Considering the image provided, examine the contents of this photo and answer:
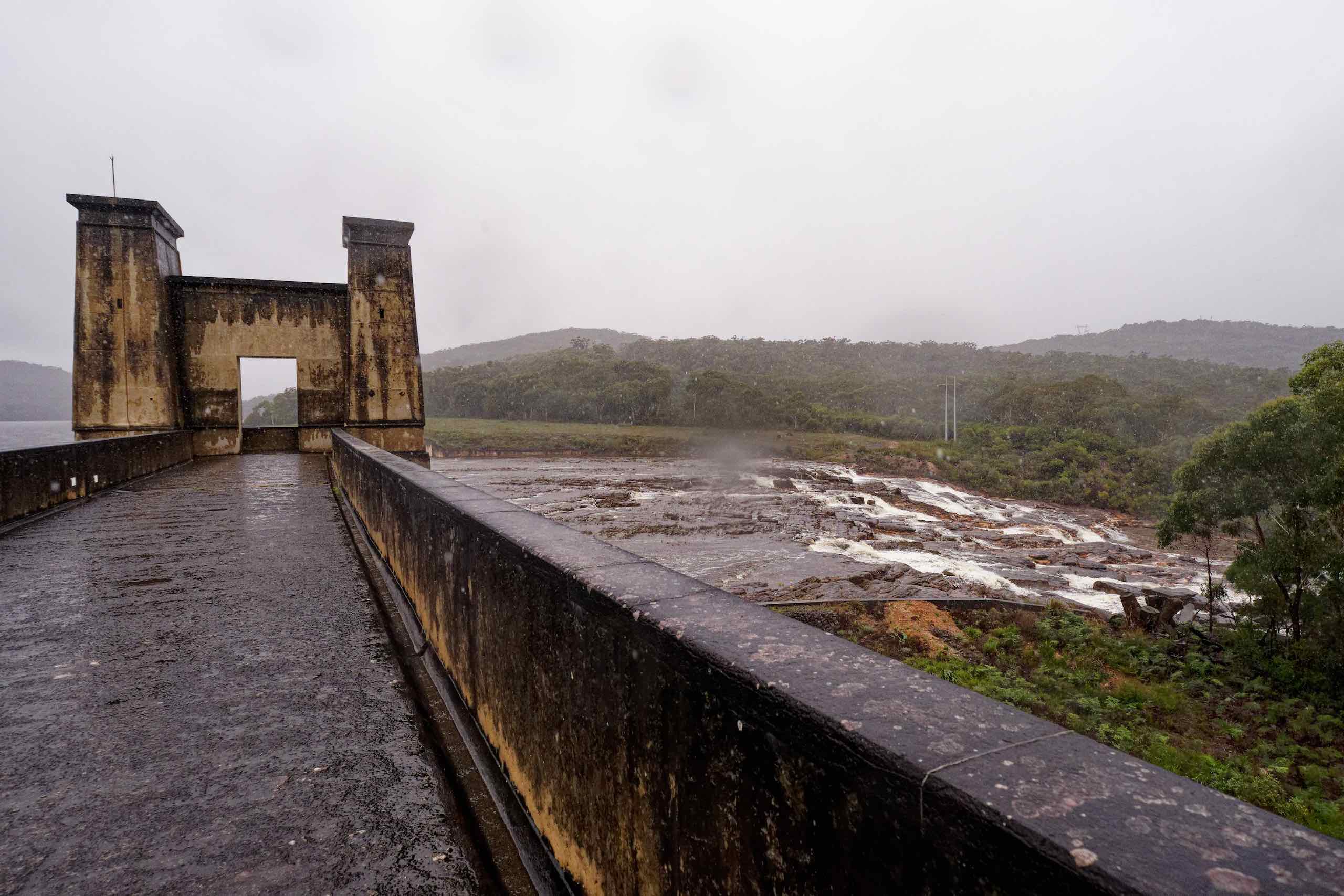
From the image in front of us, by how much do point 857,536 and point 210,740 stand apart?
1113 inches

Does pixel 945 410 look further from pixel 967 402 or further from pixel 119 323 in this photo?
pixel 119 323

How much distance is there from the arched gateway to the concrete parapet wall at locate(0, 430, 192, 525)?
2.58 metres

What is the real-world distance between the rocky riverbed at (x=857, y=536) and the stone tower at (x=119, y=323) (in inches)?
296

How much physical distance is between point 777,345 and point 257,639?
14707cm

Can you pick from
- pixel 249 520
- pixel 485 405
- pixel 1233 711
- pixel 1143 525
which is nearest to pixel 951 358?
pixel 485 405

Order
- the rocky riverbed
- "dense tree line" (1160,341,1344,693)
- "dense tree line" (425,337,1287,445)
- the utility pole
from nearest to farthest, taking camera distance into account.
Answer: "dense tree line" (1160,341,1344,693) → the rocky riverbed → "dense tree line" (425,337,1287,445) → the utility pole

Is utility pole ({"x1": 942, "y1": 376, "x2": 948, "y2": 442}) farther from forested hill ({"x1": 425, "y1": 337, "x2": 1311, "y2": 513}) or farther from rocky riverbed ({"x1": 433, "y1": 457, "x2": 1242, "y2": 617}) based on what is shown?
rocky riverbed ({"x1": 433, "y1": 457, "x2": 1242, "y2": 617})

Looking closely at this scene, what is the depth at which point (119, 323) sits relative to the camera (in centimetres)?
1247

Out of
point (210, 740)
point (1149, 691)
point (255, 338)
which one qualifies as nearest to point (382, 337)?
point (255, 338)

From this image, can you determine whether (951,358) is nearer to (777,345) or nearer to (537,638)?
(777,345)

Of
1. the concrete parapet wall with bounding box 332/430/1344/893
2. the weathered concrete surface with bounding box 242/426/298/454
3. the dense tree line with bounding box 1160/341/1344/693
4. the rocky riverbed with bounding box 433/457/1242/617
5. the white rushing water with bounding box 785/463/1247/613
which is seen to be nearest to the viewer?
the concrete parapet wall with bounding box 332/430/1344/893

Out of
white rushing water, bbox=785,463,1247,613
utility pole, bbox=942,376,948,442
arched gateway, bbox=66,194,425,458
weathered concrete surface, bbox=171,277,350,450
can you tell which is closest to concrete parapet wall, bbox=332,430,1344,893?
arched gateway, bbox=66,194,425,458

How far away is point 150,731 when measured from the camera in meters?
2.40

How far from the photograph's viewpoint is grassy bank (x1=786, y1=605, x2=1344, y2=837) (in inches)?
442
